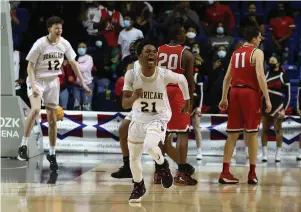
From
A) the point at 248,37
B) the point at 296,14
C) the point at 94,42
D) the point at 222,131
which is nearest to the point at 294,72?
the point at 296,14

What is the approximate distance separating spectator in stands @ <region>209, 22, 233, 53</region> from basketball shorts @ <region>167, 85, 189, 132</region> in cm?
604

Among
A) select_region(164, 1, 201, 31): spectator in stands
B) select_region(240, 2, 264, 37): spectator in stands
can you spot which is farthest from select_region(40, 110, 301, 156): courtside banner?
select_region(240, 2, 264, 37): spectator in stands

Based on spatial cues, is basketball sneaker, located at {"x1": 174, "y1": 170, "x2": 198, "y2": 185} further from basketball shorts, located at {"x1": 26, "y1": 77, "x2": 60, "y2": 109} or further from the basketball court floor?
basketball shorts, located at {"x1": 26, "y1": 77, "x2": 60, "y2": 109}

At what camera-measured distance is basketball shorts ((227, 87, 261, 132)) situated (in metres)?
9.11

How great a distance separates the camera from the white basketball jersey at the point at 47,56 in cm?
1017

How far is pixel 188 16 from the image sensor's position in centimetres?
1541

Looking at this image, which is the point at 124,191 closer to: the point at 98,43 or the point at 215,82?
the point at 215,82

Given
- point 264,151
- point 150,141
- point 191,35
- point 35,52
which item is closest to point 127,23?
point 191,35

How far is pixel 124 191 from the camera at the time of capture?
8336 mm

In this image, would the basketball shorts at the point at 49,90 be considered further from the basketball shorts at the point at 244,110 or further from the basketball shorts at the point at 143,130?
the basketball shorts at the point at 143,130

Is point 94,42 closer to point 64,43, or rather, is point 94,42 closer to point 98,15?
point 98,15

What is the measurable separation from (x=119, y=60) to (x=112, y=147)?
2.77 metres

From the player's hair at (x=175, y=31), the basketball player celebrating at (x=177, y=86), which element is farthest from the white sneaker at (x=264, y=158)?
the player's hair at (x=175, y=31)

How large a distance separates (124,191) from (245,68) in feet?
7.47
